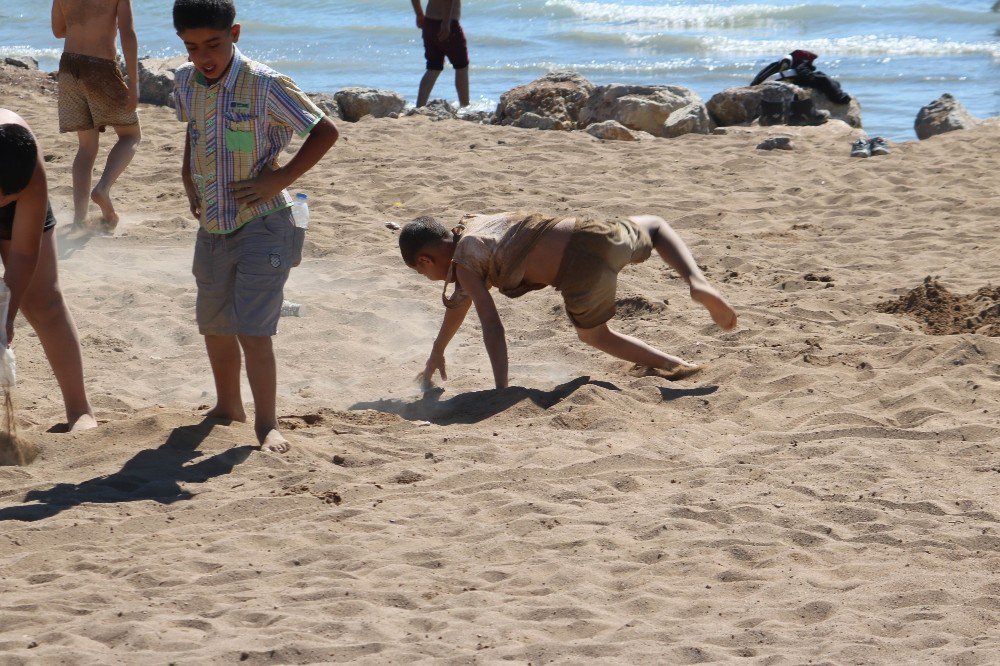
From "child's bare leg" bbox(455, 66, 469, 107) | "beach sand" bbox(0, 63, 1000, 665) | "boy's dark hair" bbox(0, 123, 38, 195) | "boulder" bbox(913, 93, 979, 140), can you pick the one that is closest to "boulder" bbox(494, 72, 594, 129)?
"child's bare leg" bbox(455, 66, 469, 107)

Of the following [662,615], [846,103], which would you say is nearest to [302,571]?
[662,615]

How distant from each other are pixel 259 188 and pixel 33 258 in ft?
2.76

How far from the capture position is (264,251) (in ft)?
14.8

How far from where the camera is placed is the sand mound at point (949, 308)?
20.1ft

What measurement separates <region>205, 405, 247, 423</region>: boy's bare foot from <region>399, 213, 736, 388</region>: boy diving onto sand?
3.26 ft

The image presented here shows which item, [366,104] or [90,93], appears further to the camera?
[366,104]

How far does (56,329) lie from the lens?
15.7ft

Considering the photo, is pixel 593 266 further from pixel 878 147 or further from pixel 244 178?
pixel 878 147

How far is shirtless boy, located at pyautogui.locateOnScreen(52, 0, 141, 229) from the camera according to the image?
7523mm

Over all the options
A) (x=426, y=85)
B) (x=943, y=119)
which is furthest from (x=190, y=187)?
(x=943, y=119)

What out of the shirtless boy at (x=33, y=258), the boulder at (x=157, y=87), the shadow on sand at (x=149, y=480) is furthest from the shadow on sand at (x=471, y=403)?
the boulder at (x=157, y=87)

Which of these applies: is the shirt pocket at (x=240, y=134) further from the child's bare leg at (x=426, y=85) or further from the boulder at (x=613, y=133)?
the child's bare leg at (x=426, y=85)

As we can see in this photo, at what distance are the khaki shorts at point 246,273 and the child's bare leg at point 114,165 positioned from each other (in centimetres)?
345

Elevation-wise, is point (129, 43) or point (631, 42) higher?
point (631, 42)
